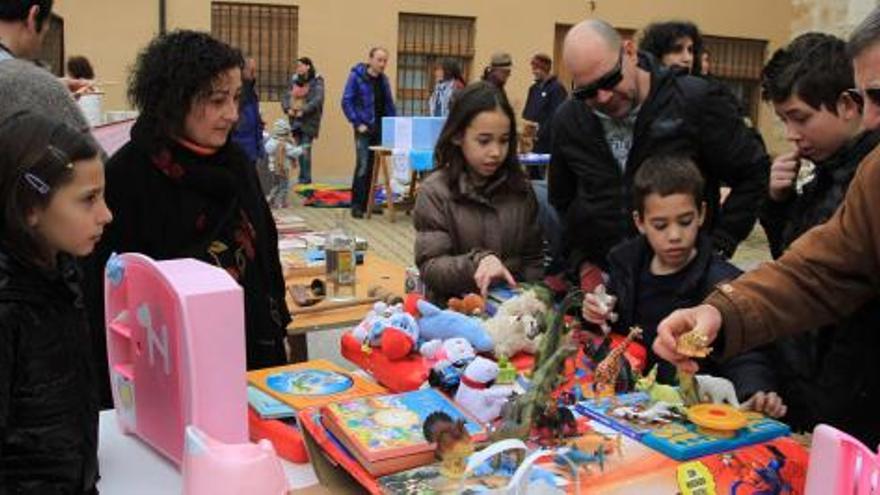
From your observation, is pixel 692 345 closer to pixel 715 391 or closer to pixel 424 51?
pixel 715 391

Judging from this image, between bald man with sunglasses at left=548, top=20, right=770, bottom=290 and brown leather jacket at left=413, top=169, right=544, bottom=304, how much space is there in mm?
217

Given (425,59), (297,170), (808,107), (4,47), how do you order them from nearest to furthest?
Answer: (808,107)
(4,47)
(297,170)
(425,59)

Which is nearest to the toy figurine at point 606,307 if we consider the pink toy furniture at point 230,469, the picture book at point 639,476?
the picture book at point 639,476

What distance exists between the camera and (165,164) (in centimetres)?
218

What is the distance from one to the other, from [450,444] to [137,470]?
25.1 inches

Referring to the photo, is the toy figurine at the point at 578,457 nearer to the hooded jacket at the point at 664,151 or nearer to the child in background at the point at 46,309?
the child in background at the point at 46,309

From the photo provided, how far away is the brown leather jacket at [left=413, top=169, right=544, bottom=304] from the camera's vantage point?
2633 mm

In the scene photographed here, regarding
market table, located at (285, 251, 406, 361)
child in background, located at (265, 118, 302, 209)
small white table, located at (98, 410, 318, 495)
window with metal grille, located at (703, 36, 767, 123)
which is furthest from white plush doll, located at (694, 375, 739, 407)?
window with metal grille, located at (703, 36, 767, 123)

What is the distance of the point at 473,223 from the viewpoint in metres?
2.64

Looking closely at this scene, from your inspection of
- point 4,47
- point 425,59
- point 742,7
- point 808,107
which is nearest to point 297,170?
point 425,59

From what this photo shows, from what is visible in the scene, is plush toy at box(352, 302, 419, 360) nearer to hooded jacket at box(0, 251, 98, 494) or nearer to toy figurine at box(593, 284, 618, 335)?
toy figurine at box(593, 284, 618, 335)

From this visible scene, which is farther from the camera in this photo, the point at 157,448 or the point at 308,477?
the point at 157,448

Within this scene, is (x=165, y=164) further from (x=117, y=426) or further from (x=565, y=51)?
(x=565, y=51)

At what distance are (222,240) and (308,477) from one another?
89 cm
